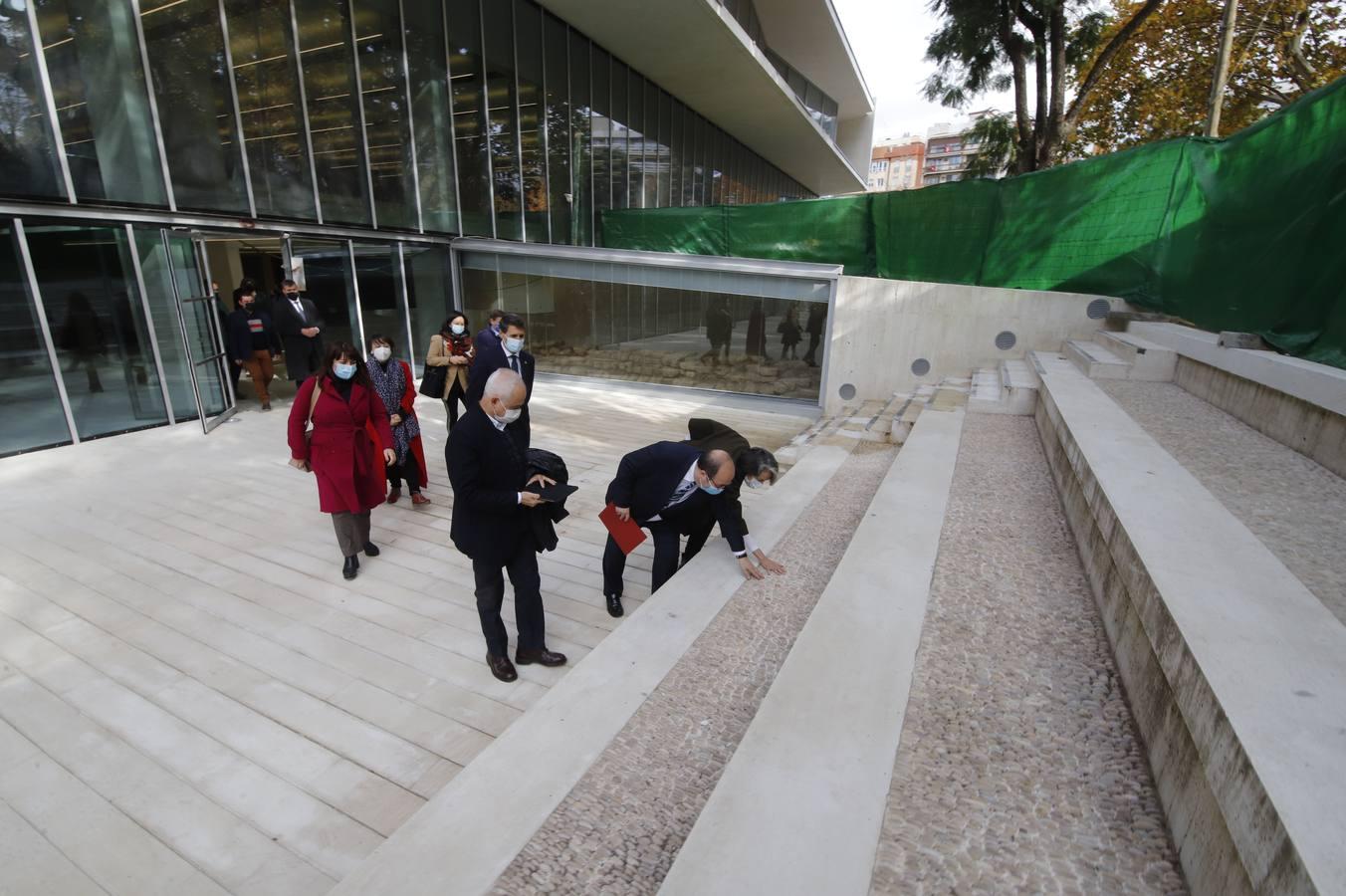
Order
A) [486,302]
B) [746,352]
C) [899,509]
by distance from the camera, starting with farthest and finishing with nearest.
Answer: [486,302] → [746,352] → [899,509]

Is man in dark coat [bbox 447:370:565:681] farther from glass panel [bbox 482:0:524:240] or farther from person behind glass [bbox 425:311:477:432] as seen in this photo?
glass panel [bbox 482:0:524:240]

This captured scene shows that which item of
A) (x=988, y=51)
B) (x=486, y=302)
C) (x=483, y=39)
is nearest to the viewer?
(x=483, y=39)

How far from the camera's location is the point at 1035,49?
13.2 metres

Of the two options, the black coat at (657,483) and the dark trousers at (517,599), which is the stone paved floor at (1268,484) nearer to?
the black coat at (657,483)

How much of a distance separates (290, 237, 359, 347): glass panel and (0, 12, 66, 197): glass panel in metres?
2.99

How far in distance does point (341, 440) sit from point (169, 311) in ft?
20.0

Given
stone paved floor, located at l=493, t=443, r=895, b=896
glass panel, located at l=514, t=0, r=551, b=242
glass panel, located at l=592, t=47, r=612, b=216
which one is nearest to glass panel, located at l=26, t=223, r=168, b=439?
glass panel, located at l=514, t=0, r=551, b=242

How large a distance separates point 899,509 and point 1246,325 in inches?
159

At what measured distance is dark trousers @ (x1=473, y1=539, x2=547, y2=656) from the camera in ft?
10.9

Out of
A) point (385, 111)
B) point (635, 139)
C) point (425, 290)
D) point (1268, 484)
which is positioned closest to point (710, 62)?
point (635, 139)

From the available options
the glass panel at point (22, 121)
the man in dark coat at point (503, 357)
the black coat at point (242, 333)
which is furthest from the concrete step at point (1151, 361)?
the glass panel at point (22, 121)

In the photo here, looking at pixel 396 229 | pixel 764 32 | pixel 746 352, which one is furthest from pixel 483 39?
pixel 764 32

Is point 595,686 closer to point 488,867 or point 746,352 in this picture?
point 488,867

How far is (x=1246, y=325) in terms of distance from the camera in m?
5.21
